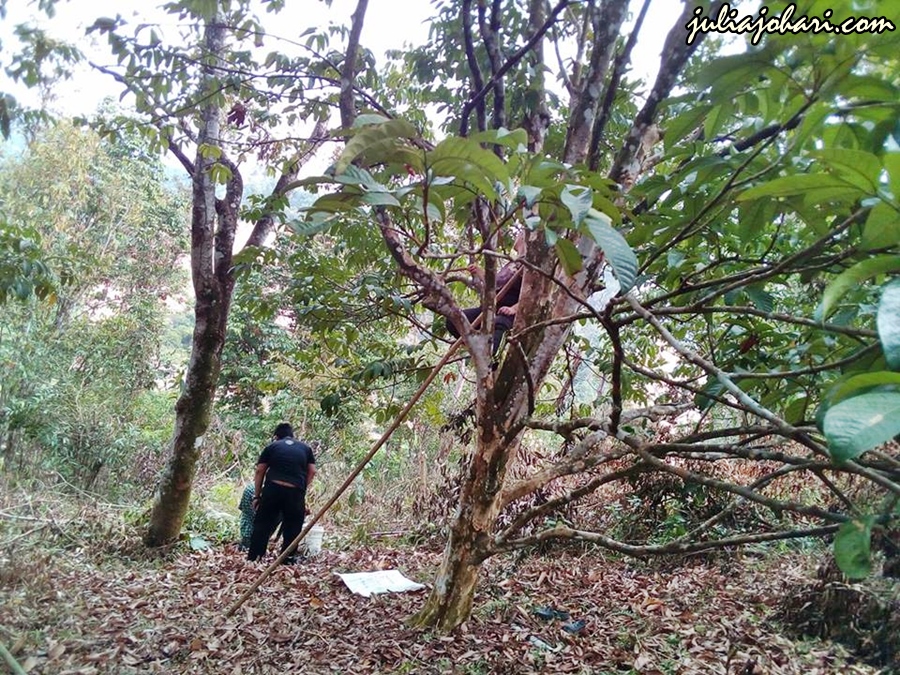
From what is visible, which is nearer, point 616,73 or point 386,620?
point 616,73

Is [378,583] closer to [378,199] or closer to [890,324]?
[378,199]

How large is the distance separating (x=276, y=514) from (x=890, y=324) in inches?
162

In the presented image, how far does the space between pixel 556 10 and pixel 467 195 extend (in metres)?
1.11

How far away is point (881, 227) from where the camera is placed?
66 cm

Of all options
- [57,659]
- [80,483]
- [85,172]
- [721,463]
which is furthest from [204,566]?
[85,172]

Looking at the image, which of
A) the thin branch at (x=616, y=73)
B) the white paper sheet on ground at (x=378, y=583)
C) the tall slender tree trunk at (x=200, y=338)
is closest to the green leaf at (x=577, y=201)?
the thin branch at (x=616, y=73)

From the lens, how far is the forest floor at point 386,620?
77.0 inches

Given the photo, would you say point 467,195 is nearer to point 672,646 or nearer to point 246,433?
point 672,646

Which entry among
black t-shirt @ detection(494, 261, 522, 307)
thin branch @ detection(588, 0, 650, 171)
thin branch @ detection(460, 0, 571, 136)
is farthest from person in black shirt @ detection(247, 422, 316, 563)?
thin branch @ detection(588, 0, 650, 171)

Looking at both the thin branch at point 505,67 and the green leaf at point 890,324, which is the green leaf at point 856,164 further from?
the thin branch at point 505,67

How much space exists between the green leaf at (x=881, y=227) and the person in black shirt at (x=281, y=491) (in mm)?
3960

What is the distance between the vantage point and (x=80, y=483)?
254 inches

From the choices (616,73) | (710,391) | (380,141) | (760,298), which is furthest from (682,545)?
(616,73)

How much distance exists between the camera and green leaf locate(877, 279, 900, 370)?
490 millimetres
